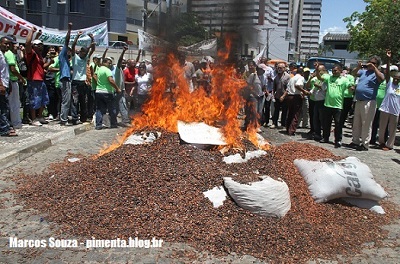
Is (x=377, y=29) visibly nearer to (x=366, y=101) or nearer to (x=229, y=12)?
(x=366, y=101)

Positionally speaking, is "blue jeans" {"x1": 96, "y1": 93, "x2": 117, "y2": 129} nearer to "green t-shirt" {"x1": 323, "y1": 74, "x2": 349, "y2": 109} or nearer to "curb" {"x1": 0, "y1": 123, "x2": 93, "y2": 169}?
"curb" {"x1": 0, "y1": 123, "x2": 93, "y2": 169}

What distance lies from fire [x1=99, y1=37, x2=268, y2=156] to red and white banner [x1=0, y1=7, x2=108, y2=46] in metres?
5.45

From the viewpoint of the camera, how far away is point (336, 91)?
8461 millimetres

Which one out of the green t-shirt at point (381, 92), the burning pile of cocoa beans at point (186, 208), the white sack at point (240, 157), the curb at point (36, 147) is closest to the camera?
the burning pile of cocoa beans at point (186, 208)

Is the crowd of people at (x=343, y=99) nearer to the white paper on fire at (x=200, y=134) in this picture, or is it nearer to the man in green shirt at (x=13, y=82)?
the white paper on fire at (x=200, y=134)

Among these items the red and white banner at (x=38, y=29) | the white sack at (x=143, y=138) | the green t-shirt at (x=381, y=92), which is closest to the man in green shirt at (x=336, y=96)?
the green t-shirt at (x=381, y=92)

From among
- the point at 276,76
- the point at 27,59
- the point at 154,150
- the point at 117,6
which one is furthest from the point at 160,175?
the point at 117,6

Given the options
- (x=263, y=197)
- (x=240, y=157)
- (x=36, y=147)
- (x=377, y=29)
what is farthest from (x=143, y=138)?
(x=377, y=29)

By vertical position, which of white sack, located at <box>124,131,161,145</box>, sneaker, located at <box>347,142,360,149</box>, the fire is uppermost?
the fire

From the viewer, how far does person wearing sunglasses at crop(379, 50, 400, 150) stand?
8.55m

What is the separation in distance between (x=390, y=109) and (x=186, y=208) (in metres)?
6.60

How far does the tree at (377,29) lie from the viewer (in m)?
15.2

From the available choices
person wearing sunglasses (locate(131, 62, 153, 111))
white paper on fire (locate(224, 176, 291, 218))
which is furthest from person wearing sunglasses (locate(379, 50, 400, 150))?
person wearing sunglasses (locate(131, 62, 153, 111))

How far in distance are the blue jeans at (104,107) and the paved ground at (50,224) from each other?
1.09 feet
